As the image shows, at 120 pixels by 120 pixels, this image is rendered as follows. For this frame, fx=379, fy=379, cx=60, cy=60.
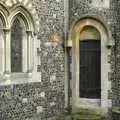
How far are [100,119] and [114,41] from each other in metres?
2.38

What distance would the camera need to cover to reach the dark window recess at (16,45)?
987 centimetres

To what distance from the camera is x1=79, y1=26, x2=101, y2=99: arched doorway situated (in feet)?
38.2

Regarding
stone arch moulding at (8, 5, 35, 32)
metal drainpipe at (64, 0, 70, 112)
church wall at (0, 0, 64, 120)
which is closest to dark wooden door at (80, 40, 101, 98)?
metal drainpipe at (64, 0, 70, 112)

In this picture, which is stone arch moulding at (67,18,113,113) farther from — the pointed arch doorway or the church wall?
the church wall

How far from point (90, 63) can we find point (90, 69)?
0.19 meters

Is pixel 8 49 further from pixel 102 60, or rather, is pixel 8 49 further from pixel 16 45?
pixel 102 60

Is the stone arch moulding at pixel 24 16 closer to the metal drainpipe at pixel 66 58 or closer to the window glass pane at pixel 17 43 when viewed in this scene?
the window glass pane at pixel 17 43

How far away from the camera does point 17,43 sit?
1000 cm

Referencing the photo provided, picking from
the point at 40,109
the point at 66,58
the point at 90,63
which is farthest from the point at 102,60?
the point at 40,109

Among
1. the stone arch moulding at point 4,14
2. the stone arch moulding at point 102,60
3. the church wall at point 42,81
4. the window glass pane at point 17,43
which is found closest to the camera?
the stone arch moulding at point 4,14

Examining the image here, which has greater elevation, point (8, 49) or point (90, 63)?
point (8, 49)

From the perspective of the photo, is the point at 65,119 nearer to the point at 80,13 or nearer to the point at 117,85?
the point at 117,85

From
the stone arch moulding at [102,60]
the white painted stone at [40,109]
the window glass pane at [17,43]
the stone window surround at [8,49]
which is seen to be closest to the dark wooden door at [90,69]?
the stone arch moulding at [102,60]

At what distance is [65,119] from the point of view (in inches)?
442
